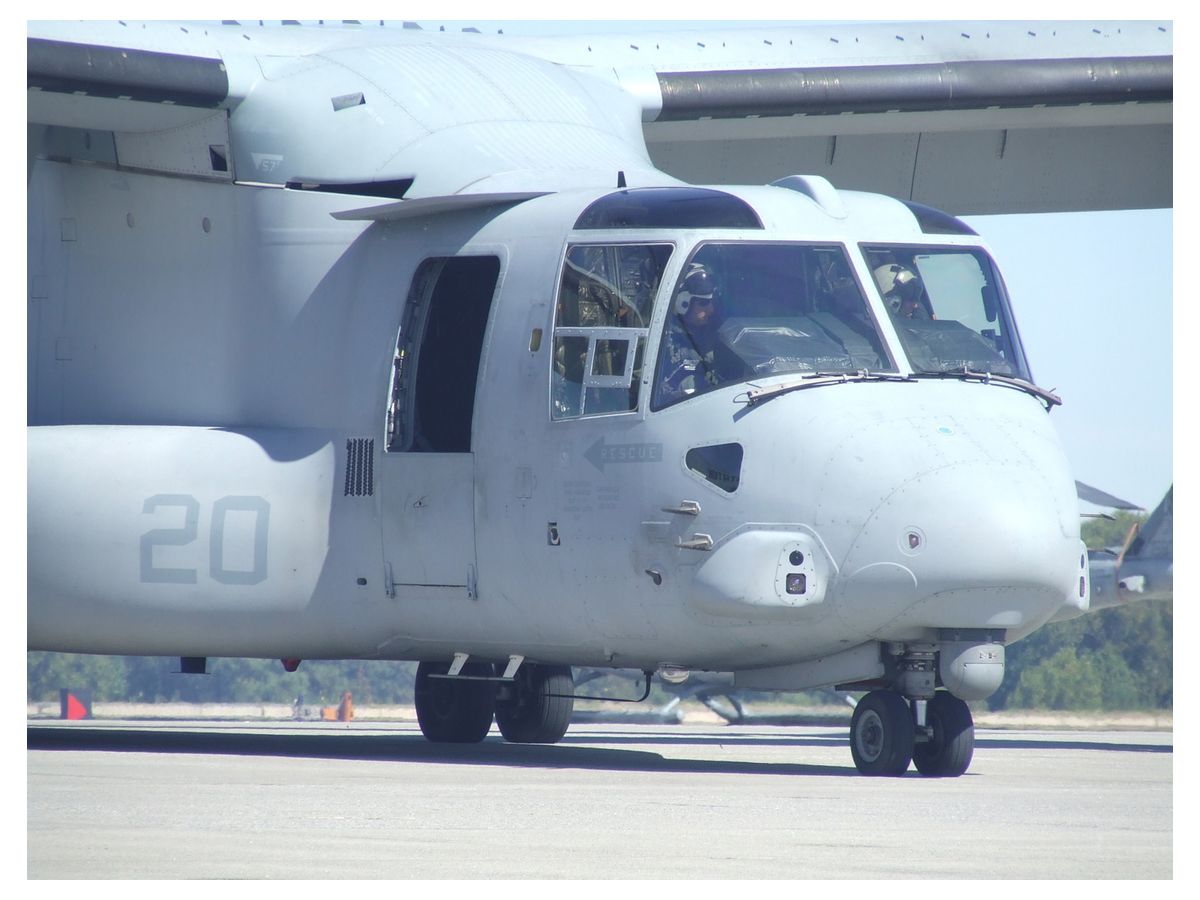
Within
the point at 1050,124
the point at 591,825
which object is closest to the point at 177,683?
the point at 1050,124

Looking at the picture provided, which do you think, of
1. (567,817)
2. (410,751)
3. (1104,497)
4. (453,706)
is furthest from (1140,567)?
(567,817)

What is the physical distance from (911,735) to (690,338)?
298 cm

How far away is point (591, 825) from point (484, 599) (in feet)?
15.2

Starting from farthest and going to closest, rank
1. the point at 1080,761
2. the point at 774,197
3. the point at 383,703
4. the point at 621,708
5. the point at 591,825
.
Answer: the point at 383,703, the point at 621,708, the point at 1080,761, the point at 774,197, the point at 591,825

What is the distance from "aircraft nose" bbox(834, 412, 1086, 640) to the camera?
41.2ft

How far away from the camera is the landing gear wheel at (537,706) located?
1708 centimetres

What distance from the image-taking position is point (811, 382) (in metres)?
13.1

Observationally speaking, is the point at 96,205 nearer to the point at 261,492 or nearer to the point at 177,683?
the point at 261,492

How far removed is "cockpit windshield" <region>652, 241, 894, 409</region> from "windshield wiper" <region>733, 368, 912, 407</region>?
0.10 metres

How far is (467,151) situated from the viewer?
1566 cm

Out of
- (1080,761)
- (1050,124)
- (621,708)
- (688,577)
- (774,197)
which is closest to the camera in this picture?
(688,577)

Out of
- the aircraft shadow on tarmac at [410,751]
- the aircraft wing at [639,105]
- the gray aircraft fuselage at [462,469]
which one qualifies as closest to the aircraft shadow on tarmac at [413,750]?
the aircraft shadow on tarmac at [410,751]

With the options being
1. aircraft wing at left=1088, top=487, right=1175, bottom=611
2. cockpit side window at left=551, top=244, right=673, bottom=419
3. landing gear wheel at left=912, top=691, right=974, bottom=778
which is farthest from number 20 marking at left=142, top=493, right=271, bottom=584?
aircraft wing at left=1088, top=487, right=1175, bottom=611

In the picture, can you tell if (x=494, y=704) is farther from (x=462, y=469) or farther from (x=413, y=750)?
(x=462, y=469)
